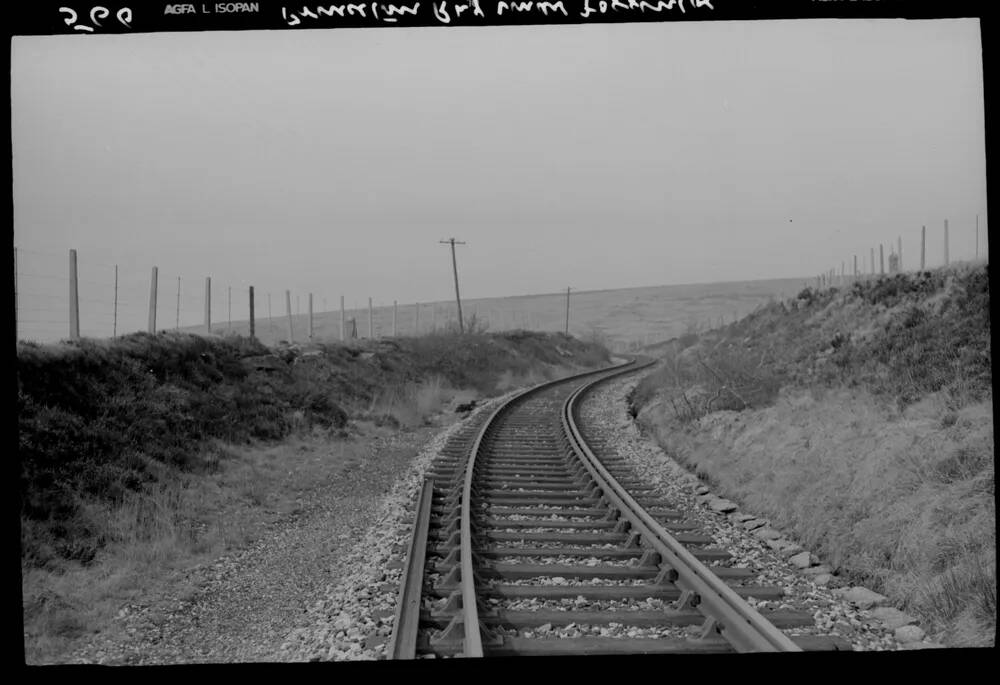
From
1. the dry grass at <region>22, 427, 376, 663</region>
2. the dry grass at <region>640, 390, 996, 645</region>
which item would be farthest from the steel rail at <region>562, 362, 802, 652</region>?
the dry grass at <region>22, 427, 376, 663</region>

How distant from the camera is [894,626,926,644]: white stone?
4680mm

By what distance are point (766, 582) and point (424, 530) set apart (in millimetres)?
2985

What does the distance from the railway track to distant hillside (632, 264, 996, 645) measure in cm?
109

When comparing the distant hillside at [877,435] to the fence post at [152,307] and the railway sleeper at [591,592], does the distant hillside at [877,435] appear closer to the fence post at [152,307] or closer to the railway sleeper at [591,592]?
the railway sleeper at [591,592]

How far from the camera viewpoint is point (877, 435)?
320 inches

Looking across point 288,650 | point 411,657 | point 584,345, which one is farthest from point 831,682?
point 584,345

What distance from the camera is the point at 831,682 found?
9.94 ft

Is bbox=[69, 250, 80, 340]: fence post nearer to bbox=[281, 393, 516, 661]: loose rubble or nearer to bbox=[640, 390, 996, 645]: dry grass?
bbox=[281, 393, 516, 661]: loose rubble

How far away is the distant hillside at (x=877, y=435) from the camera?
5461mm

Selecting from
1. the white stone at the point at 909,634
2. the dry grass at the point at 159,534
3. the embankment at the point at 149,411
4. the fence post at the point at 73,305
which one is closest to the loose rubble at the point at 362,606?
the dry grass at the point at 159,534

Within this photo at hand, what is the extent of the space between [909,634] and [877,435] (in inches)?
152

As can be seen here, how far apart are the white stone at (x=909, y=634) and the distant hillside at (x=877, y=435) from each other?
0.12 metres

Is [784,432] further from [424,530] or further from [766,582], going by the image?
[424,530]

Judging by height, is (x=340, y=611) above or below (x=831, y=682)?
below
